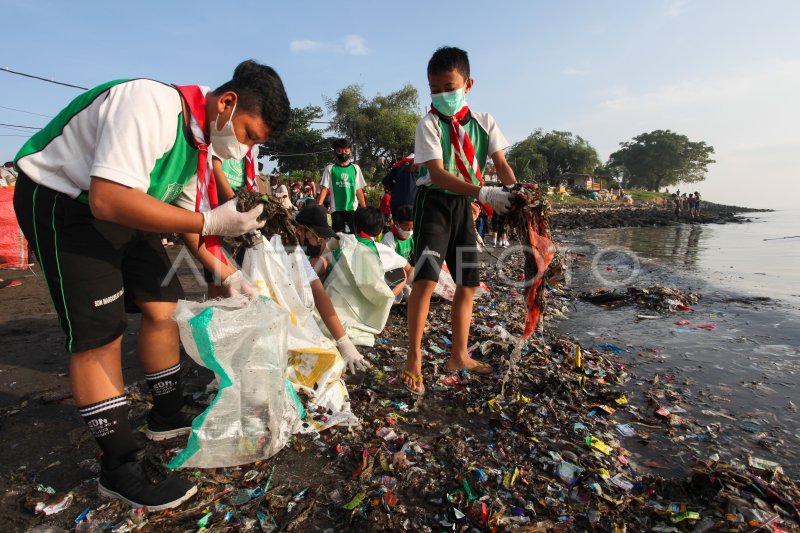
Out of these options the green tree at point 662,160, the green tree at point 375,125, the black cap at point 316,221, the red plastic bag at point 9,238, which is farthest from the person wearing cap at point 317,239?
the green tree at point 662,160

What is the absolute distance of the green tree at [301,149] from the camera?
4394 centimetres

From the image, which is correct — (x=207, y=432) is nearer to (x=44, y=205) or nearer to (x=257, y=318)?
(x=257, y=318)

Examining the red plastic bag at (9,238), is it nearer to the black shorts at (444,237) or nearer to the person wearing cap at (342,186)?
the person wearing cap at (342,186)

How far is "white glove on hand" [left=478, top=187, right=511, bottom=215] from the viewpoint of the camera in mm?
2369

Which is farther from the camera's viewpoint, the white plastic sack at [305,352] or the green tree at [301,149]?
the green tree at [301,149]

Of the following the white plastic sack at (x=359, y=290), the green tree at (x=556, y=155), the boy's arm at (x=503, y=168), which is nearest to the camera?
the boy's arm at (x=503, y=168)

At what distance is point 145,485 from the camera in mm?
1643

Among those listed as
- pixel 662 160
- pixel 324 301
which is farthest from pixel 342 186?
pixel 662 160

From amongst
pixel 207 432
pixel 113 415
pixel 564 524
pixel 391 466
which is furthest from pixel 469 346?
pixel 113 415

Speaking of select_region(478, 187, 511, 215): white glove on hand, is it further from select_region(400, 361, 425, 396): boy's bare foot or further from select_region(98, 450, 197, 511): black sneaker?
select_region(98, 450, 197, 511): black sneaker

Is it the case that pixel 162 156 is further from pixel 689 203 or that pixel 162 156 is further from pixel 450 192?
pixel 689 203

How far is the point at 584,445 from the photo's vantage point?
2.02 m

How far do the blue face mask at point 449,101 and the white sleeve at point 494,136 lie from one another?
25 centimetres

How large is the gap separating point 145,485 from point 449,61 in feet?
8.65
